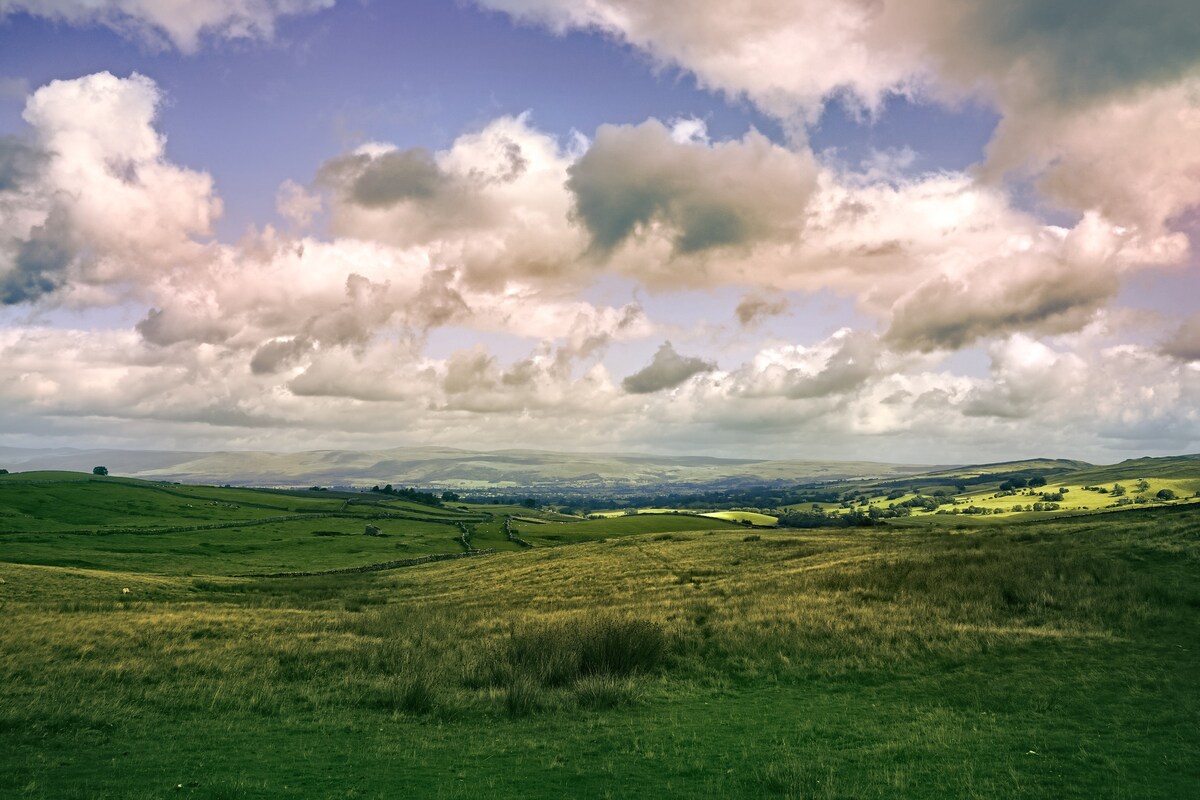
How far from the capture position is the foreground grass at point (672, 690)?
1386 centimetres

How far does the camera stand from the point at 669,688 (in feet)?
71.3

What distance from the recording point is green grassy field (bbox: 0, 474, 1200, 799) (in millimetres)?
13859

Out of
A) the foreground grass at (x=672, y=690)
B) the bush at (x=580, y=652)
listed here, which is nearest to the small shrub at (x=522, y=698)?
the foreground grass at (x=672, y=690)

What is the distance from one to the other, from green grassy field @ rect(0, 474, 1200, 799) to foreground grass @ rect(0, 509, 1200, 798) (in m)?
0.10

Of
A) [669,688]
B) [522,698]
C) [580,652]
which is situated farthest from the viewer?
[580,652]

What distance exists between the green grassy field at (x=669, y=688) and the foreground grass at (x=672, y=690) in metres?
0.10

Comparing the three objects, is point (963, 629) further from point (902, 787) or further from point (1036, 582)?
point (902, 787)

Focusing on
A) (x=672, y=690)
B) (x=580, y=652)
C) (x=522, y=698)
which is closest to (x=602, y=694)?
(x=522, y=698)

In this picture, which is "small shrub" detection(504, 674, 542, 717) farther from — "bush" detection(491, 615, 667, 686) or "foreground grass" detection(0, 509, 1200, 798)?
Result: "bush" detection(491, 615, 667, 686)

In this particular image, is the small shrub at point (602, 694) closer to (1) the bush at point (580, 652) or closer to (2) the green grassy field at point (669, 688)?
(2) the green grassy field at point (669, 688)

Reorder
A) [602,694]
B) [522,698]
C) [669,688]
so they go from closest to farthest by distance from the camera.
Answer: [522,698] < [602,694] < [669,688]

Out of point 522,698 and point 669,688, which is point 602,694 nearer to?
point 522,698

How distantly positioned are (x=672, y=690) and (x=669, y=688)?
25cm

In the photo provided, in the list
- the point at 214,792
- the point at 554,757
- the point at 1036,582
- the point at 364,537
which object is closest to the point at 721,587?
the point at 1036,582
